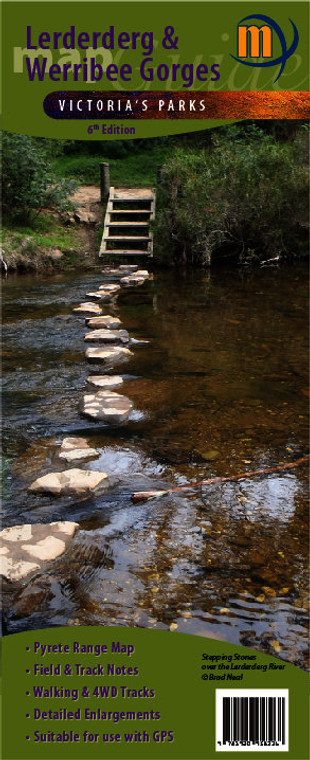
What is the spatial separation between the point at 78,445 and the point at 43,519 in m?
0.83

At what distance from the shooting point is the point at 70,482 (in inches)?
129

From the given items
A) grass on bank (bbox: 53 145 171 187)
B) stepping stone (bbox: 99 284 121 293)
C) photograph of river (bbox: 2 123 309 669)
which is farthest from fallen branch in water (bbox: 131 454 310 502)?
grass on bank (bbox: 53 145 171 187)

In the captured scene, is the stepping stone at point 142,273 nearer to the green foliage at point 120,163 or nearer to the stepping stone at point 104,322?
the stepping stone at point 104,322

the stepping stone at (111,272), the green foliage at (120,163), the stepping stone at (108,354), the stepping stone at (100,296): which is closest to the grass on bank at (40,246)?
the stepping stone at (111,272)

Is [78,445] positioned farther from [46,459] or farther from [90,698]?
[90,698]

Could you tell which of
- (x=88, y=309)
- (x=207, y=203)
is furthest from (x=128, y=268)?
(x=88, y=309)

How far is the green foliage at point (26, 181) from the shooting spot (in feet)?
37.4

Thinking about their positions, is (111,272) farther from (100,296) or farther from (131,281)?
(100,296)

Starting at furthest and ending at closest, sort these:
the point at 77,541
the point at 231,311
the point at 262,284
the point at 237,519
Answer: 1. the point at 262,284
2. the point at 231,311
3. the point at 237,519
4. the point at 77,541

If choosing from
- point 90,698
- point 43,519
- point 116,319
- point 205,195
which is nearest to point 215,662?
point 90,698

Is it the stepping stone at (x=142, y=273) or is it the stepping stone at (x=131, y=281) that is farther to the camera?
the stepping stone at (x=142, y=273)

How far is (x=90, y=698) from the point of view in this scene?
6.40ft

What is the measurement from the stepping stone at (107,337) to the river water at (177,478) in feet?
0.39

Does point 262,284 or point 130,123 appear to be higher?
point 130,123
